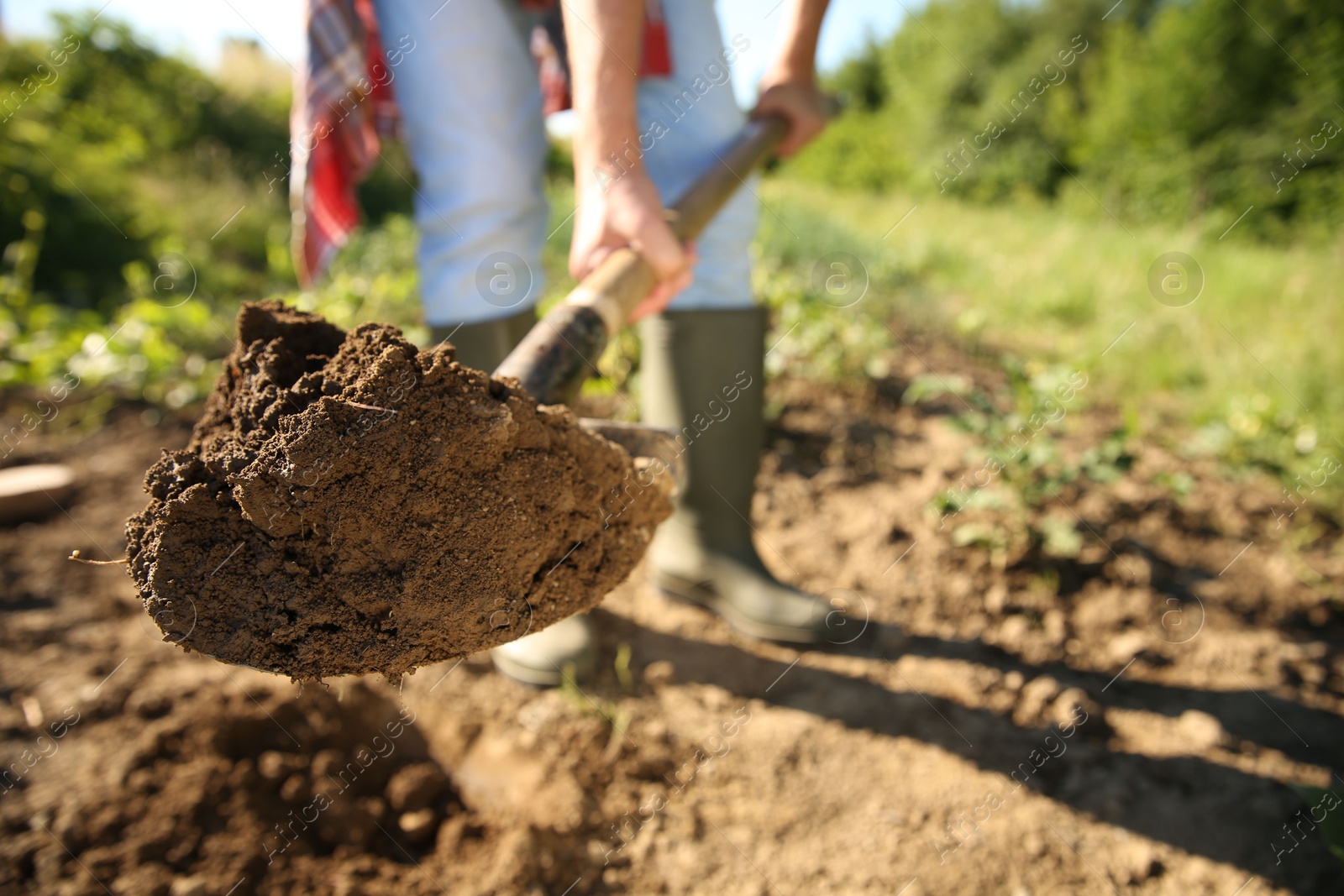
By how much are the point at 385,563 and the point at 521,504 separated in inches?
7.0

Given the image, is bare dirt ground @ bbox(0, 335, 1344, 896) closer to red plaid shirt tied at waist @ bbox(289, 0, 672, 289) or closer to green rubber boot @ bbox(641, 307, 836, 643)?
green rubber boot @ bbox(641, 307, 836, 643)

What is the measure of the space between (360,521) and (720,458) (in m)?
1.13

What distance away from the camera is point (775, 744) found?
4.99ft

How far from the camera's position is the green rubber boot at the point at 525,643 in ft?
5.24

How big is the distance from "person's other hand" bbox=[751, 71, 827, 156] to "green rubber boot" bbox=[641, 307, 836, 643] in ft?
1.64

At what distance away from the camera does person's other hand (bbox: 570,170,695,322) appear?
126 centimetres

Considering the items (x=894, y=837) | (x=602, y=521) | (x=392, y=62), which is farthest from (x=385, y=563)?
(x=392, y=62)

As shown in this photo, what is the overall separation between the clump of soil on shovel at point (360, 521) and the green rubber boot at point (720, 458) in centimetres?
89

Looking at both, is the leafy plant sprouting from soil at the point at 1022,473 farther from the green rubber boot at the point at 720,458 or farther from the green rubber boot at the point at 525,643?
the green rubber boot at the point at 525,643

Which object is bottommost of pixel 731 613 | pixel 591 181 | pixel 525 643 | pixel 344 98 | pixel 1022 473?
pixel 1022 473

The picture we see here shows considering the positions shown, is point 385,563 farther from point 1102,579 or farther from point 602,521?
point 1102,579

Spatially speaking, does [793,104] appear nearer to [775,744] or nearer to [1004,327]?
[775,744]

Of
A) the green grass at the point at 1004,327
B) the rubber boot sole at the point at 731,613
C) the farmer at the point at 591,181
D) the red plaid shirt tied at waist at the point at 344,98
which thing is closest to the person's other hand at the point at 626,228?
the farmer at the point at 591,181

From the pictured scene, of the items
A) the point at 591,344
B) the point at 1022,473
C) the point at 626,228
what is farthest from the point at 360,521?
the point at 1022,473
